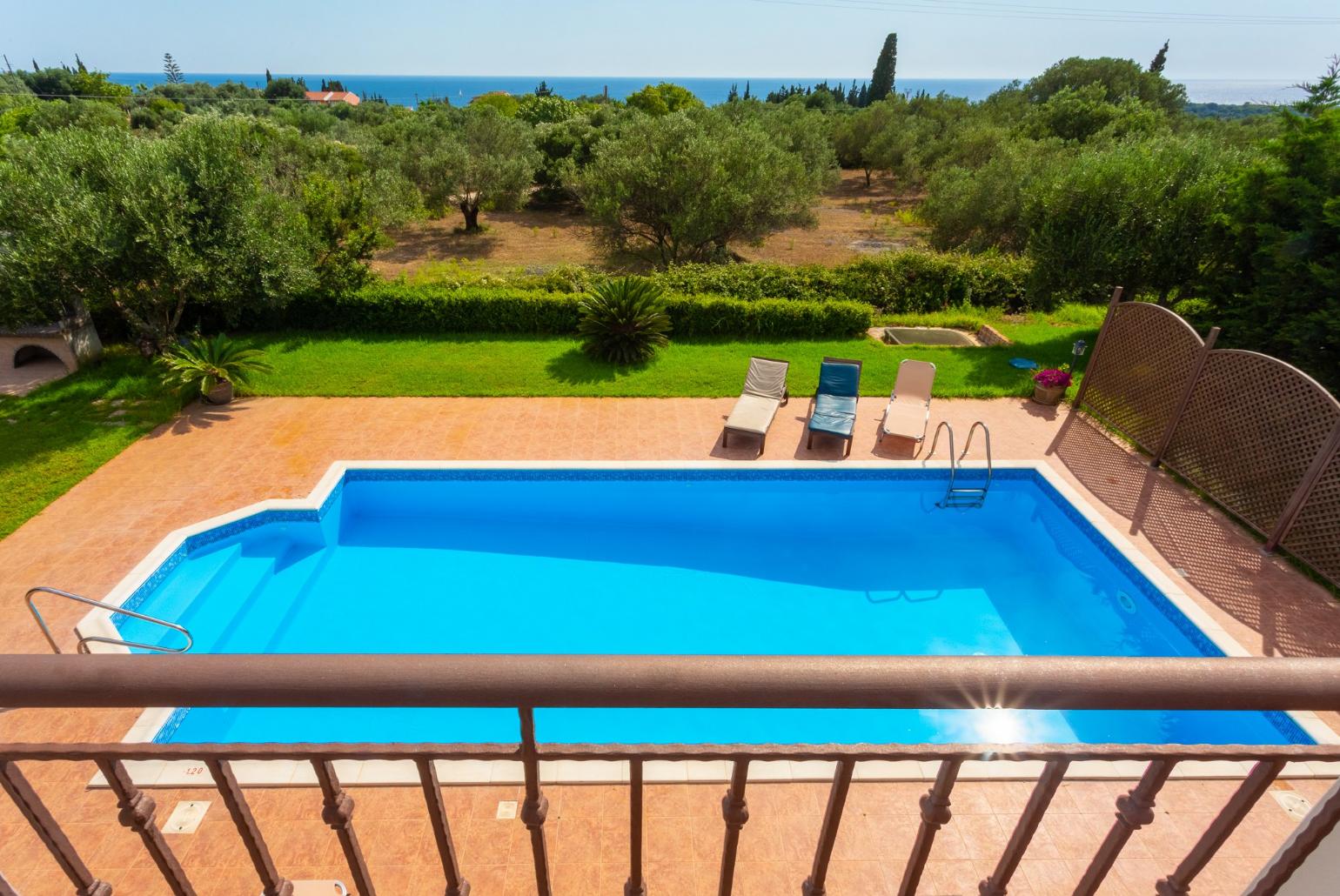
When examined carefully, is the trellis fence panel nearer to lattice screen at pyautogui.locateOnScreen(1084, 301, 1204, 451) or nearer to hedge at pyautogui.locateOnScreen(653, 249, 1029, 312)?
lattice screen at pyautogui.locateOnScreen(1084, 301, 1204, 451)

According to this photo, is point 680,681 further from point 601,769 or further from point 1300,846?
point 601,769

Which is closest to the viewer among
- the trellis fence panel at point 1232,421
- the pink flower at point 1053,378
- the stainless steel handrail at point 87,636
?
the stainless steel handrail at point 87,636

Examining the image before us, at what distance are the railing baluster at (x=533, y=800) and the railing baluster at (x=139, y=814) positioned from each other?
75 centimetres

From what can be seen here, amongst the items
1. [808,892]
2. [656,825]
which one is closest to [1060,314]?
[656,825]

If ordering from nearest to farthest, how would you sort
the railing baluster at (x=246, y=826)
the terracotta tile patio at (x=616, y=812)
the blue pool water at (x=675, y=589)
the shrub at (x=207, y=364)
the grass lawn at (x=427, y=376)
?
the railing baluster at (x=246, y=826) → the terracotta tile patio at (x=616, y=812) → the blue pool water at (x=675, y=589) → the grass lawn at (x=427, y=376) → the shrub at (x=207, y=364)

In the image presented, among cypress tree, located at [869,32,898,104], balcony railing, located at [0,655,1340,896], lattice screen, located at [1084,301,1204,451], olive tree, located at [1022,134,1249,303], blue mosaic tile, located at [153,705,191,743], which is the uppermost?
cypress tree, located at [869,32,898,104]

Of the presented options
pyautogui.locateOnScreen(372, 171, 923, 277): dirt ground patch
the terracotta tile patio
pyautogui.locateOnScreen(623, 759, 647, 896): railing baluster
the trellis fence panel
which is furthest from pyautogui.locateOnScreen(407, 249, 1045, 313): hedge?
pyautogui.locateOnScreen(623, 759, 647, 896): railing baluster

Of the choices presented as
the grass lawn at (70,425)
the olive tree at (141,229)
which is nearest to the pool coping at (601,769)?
the grass lawn at (70,425)

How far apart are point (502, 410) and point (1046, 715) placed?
9.28 m

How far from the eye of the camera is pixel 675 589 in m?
9.03

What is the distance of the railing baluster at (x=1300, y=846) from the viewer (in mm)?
1413

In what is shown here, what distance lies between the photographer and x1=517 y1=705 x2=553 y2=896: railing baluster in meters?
1.35

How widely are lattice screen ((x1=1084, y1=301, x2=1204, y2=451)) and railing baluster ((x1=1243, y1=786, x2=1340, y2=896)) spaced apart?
33.8ft

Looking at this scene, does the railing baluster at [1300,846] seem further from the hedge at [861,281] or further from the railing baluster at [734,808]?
the hedge at [861,281]
